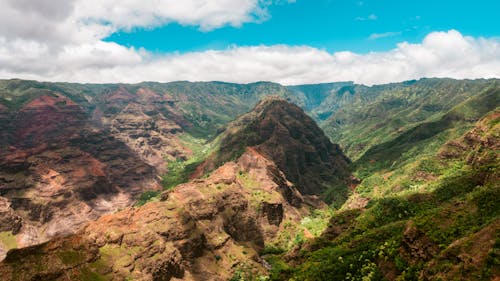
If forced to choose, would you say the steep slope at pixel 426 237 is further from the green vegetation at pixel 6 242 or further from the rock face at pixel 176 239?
the green vegetation at pixel 6 242

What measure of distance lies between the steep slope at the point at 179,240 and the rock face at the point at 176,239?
0.78 ft

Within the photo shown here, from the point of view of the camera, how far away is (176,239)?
428 ft

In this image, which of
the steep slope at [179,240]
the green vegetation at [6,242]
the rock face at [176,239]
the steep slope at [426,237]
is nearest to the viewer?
the steep slope at [426,237]

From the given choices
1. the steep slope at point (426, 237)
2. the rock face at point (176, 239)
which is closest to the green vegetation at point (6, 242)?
the rock face at point (176, 239)

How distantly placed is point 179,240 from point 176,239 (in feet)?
4.31

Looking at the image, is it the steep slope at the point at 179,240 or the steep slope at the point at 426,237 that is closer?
the steep slope at the point at 426,237

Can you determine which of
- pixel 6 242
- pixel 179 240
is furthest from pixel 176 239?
pixel 6 242

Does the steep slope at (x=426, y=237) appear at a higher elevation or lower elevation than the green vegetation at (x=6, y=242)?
higher

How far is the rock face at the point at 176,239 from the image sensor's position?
324 ft

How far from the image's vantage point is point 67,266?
3784 inches

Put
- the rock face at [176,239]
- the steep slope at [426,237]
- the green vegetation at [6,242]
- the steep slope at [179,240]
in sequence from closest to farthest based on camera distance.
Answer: the steep slope at [426,237]
the steep slope at [179,240]
the rock face at [176,239]
the green vegetation at [6,242]

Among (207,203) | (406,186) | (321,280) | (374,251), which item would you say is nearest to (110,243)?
(207,203)

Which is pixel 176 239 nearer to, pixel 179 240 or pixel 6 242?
pixel 179 240

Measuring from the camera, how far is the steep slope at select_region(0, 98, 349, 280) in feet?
321
